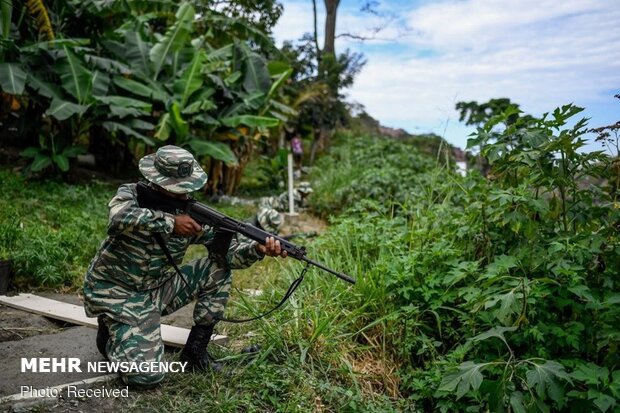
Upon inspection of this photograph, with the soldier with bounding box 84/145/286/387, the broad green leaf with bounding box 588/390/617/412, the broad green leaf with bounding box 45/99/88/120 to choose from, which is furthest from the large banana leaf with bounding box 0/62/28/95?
the broad green leaf with bounding box 588/390/617/412

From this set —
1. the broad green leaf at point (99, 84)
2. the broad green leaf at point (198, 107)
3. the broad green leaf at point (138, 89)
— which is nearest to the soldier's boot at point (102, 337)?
the broad green leaf at point (99, 84)

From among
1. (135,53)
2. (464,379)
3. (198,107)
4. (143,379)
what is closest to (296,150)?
(198,107)

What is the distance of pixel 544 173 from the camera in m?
3.11

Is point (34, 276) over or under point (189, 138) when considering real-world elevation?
under

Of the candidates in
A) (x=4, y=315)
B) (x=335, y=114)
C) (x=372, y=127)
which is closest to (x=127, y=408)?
(x=4, y=315)

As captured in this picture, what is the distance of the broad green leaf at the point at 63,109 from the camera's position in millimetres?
7062

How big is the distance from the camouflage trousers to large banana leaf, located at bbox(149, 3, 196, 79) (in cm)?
606

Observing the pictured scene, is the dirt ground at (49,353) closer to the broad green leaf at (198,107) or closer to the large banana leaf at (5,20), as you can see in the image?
the broad green leaf at (198,107)

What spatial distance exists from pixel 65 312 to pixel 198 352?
1371 millimetres

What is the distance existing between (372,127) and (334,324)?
1539 cm

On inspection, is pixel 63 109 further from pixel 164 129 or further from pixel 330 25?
pixel 330 25

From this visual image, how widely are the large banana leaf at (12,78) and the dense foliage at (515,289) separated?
5.16 metres

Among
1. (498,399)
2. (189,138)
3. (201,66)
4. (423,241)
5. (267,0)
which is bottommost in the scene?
(498,399)

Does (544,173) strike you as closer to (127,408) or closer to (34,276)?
(127,408)
